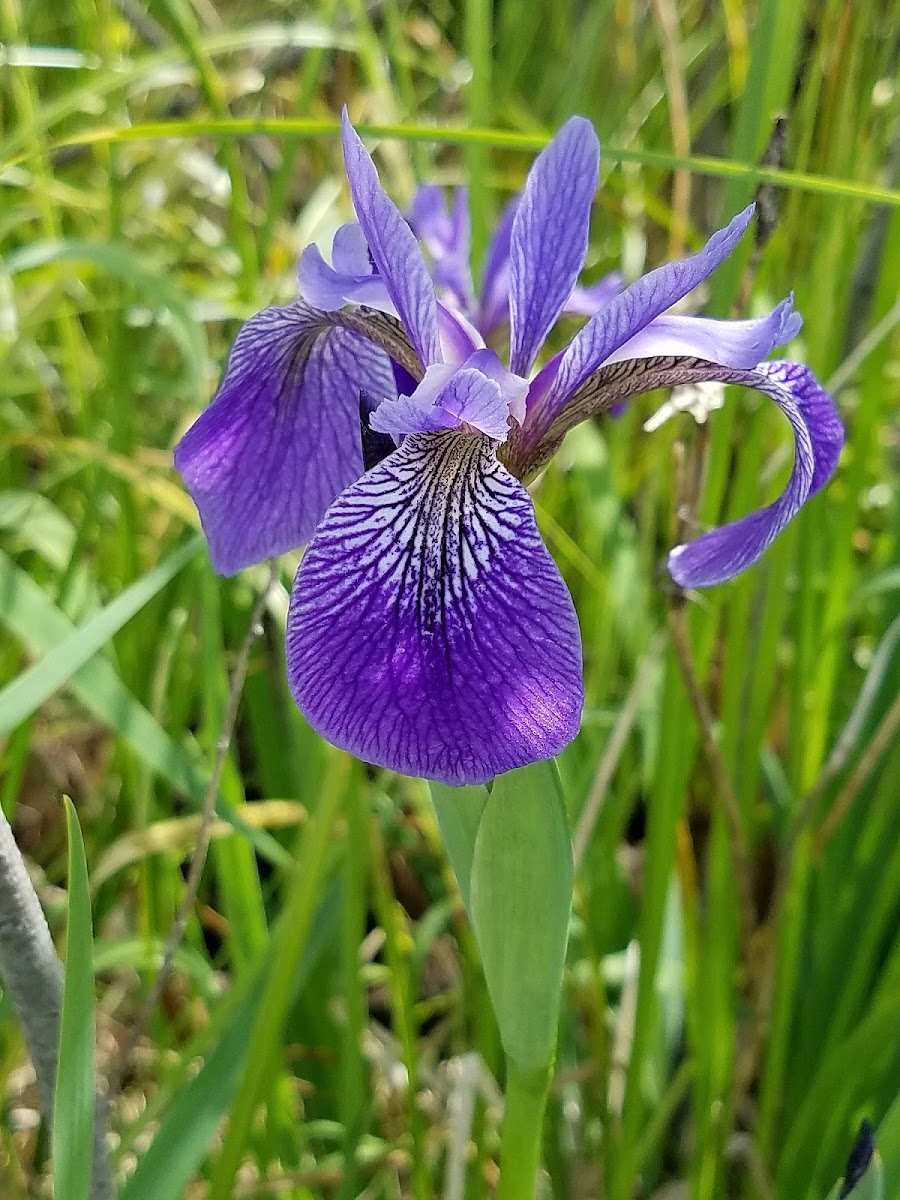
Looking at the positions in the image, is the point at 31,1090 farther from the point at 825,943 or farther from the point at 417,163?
the point at 417,163

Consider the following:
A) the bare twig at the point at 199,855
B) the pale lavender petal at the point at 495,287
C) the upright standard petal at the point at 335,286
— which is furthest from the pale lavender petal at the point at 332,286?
the pale lavender petal at the point at 495,287

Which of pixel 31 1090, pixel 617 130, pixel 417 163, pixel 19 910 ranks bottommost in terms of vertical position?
pixel 31 1090

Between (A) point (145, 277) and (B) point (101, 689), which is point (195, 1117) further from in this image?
(A) point (145, 277)

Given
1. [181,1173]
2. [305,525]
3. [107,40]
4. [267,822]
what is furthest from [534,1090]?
[107,40]

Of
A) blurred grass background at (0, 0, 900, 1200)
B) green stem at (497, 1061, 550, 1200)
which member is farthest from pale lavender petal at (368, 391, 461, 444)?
green stem at (497, 1061, 550, 1200)

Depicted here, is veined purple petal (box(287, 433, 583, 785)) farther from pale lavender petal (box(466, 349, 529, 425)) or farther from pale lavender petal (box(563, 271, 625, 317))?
pale lavender petal (box(563, 271, 625, 317))

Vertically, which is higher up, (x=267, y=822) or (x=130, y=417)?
(x=130, y=417)

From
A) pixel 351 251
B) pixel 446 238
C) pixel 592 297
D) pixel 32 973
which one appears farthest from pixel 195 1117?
pixel 446 238
